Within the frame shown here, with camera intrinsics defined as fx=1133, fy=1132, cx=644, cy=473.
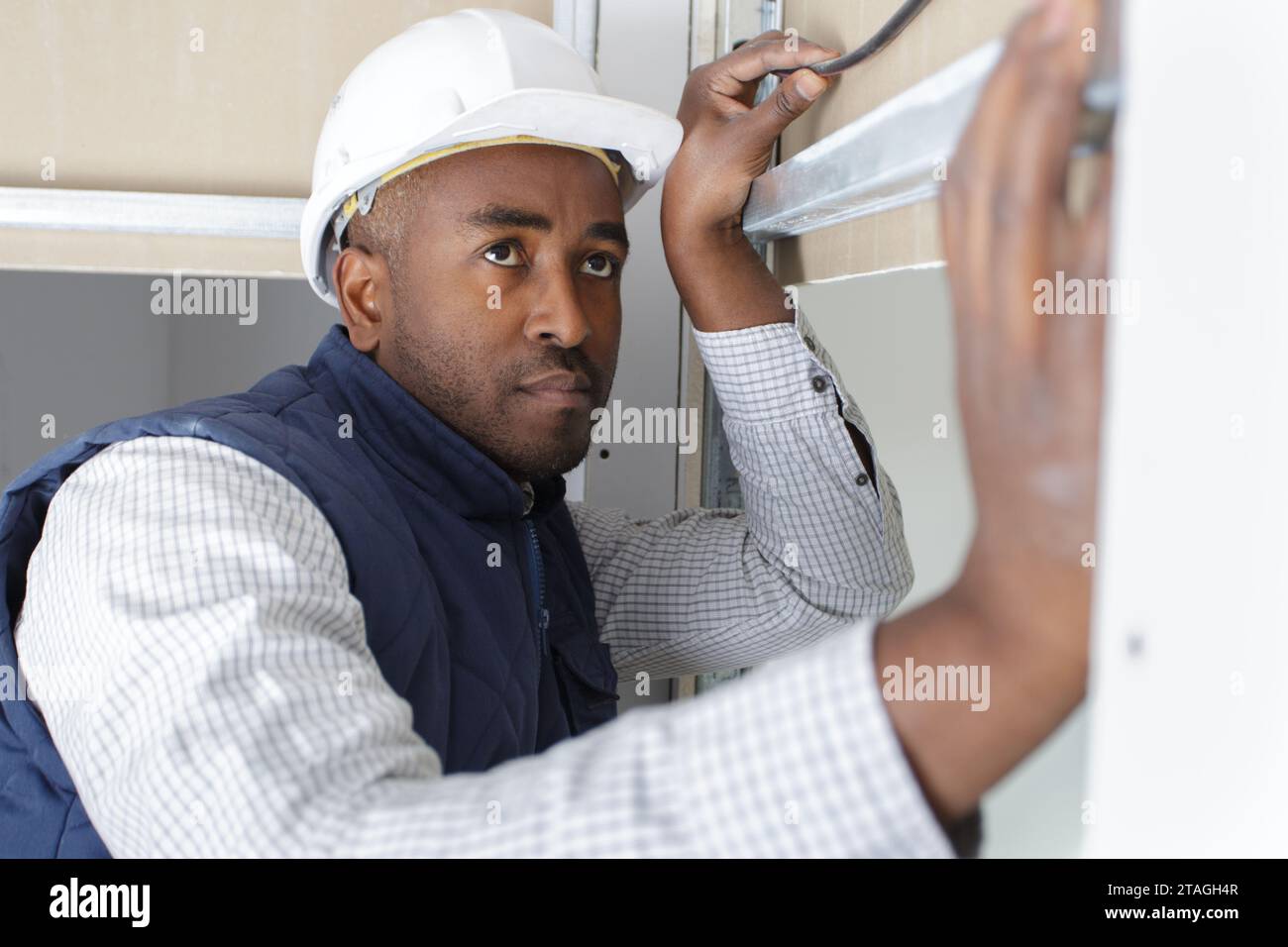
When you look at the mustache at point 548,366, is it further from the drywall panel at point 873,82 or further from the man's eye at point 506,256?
the drywall panel at point 873,82

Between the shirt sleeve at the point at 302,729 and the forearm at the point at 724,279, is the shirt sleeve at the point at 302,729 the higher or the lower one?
the lower one

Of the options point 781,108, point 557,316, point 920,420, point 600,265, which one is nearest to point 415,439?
point 557,316

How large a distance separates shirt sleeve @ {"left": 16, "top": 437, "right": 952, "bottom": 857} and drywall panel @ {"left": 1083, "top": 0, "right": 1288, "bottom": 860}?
0.13m

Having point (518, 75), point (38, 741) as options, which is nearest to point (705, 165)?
point (518, 75)

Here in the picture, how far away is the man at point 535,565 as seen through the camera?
0.49m

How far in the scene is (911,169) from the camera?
2.36 ft

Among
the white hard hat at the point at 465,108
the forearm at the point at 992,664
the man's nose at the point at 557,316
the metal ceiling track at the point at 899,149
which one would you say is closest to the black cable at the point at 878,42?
the metal ceiling track at the point at 899,149

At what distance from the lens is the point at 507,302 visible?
4.21ft

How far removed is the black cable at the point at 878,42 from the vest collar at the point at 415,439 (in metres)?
0.55

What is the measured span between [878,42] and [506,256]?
0.47 m

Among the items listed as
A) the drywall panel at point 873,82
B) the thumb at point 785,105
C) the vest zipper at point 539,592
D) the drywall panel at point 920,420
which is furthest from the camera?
the drywall panel at point 920,420
